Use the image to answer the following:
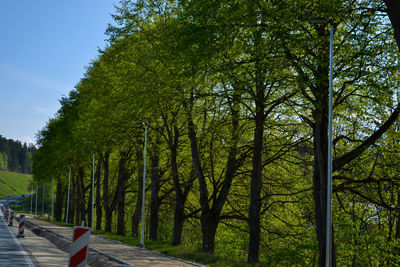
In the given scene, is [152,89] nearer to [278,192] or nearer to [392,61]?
[278,192]

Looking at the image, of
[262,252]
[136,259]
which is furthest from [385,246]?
[136,259]

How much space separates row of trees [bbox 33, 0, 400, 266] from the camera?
44.7 feet

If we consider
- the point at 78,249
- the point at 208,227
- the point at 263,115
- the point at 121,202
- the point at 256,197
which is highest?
the point at 263,115

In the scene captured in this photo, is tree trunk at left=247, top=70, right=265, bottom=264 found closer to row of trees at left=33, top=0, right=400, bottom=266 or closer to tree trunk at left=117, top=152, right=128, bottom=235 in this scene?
row of trees at left=33, top=0, right=400, bottom=266

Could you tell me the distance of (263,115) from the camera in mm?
18703

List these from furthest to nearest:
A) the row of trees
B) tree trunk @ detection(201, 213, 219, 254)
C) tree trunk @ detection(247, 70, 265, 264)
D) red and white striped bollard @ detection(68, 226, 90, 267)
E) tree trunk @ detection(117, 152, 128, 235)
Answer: tree trunk @ detection(117, 152, 128, 235)
tree trunk @ detection(201, 213, 219, 254)
tree trunk @ detection(247, 70, 265, 264)
the row of trees
red and white striped bollard @ detection(68, 226, 90, 267)

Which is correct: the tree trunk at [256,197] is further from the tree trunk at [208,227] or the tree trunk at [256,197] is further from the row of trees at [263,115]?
the tree trunk at [208,227]

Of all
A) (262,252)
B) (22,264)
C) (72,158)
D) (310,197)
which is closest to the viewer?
(22,264)

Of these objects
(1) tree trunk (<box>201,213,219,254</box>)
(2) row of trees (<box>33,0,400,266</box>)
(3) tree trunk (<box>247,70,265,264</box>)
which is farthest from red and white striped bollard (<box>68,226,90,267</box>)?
(1) tree trunk (<box>201,213,219,254</box>)

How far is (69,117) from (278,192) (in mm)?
25971

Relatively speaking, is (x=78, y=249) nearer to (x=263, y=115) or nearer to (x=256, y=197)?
(x=256, y=197)

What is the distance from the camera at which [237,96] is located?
19422 mm

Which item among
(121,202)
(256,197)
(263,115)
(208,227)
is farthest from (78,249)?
(121,202)

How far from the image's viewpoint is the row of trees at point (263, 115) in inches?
537
